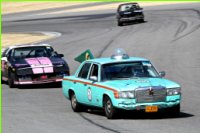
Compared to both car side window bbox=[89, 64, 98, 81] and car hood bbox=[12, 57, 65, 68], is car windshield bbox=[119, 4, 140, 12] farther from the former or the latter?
car side window bbox=[89, 64, 98, 81]

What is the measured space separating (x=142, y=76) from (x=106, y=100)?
3.25 feet

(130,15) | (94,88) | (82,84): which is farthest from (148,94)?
(130,15)

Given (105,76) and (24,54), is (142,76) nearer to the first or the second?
(105,76)

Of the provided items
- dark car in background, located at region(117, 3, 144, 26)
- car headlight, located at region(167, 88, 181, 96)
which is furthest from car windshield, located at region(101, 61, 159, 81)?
dark car in background, located at region(117, 3, 144, 26)

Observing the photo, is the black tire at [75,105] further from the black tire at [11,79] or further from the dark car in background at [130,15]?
the dark car in background at [130,15]

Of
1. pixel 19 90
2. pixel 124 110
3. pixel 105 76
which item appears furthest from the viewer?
pixel 19 90

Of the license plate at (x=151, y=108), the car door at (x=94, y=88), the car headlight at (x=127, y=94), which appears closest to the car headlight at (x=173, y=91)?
the license plate at (x=151, y=108)

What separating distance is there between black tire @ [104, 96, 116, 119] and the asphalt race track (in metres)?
0.19

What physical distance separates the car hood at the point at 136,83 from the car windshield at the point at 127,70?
33cm

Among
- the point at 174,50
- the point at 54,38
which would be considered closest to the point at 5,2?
the point at 54,38

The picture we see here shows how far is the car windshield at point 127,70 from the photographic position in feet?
50.1

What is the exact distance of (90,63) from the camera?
16312 millimetres

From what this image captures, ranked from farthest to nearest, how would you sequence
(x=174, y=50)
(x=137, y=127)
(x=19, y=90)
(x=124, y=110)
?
(x=174, y=50), (x=19, y=90), (x=124, y=110), (x=137, y=127)

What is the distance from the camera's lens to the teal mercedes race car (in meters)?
14.3
